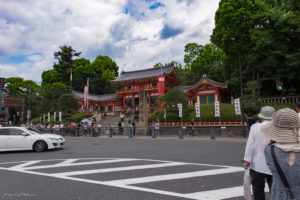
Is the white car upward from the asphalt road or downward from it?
upward

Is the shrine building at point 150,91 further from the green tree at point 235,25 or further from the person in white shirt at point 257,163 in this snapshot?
the person in white shirt at point 257,163

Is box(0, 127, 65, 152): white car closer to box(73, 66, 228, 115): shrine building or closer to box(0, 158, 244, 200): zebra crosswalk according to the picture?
box(0, 158, 244, 200): zebra crosswalk

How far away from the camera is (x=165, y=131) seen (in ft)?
67.5

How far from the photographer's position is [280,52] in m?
25.0

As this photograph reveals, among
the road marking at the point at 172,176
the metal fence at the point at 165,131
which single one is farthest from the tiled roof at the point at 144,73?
the road marking at the point at 172,176

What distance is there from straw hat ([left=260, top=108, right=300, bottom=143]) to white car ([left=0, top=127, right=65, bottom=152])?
450 inches

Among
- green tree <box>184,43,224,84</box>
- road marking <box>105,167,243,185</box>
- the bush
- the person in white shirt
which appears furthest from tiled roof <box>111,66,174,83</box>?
the person in white shirt

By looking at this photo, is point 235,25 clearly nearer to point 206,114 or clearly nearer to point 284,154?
point 206,114

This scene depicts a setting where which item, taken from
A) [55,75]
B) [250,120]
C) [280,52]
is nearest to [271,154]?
[250,120]

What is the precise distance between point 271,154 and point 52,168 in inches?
265

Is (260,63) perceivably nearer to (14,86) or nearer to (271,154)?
(271,154)

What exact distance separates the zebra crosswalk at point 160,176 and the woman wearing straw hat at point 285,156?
91.4 inches

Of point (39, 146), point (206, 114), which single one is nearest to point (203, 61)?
point (206, 114)

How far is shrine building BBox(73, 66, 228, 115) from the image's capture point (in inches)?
1348
